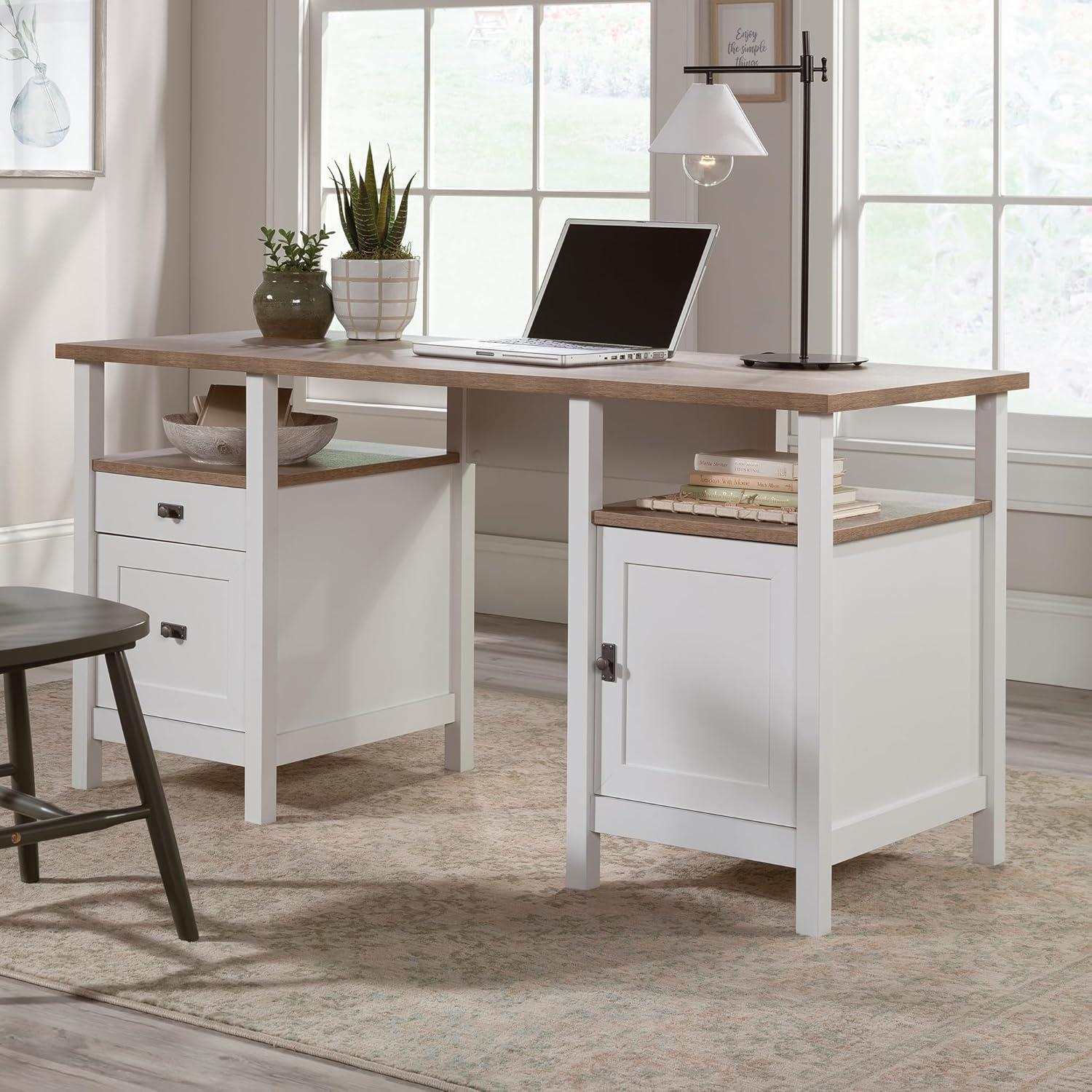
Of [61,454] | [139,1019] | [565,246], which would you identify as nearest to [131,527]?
[565,246]

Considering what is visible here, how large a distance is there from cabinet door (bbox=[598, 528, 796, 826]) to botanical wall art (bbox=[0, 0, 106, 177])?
285 centimetres

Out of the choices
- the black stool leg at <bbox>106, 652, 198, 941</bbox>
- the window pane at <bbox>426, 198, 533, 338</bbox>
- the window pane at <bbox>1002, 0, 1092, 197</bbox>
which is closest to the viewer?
the black stool leg at <bbox>106, 652, 198, 941</bbox>

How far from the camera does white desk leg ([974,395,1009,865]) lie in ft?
9.40

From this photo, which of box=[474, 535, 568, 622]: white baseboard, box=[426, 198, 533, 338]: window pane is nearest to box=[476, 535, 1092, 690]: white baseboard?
box=[474, 535, 568, 622]: white baseboard

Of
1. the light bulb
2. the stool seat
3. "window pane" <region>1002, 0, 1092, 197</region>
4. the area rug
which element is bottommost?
the area rug

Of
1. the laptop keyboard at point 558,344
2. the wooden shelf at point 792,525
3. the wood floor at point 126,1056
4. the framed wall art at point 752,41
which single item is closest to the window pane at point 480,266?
the framed wall art at point 752,41

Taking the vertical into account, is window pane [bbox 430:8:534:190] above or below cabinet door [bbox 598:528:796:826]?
above

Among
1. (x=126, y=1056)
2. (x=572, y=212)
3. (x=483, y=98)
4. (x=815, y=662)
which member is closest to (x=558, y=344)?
(x=815, y=662)

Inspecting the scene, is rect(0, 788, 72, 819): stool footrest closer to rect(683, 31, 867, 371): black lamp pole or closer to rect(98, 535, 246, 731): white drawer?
rect(98, 535, 246, 731): white drawer

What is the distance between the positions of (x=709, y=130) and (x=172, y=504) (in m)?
1.12

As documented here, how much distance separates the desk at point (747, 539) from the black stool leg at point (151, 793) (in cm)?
60

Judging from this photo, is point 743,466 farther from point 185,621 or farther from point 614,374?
point 185,621

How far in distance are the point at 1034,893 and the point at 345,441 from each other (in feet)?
5.15

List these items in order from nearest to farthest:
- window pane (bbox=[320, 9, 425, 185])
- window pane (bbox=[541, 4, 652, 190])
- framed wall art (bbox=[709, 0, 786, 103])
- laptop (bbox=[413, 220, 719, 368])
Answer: laptop (bbox=[413, 220, 719, 368])
framed wall art (bbox=[709, 0, 786, 103])
window pane (bbox=[541, 4, 652, 190])
window pane (bbox=[320, 9, 425, 185])
